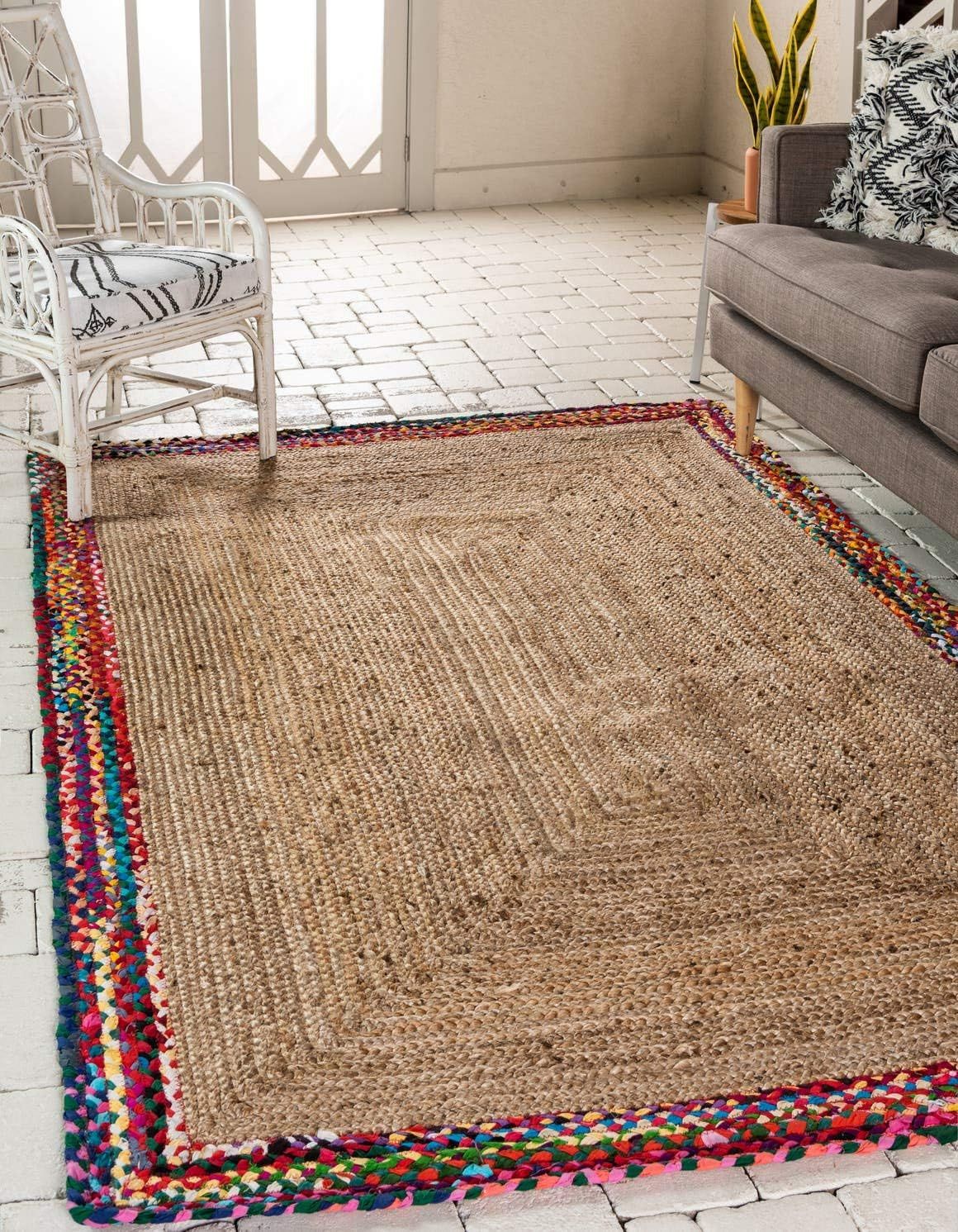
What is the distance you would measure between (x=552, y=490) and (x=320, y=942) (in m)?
1.56

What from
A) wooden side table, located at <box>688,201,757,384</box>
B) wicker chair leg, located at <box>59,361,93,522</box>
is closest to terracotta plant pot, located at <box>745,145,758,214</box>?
wooden side table, located at <box>688,201,757,384</box>

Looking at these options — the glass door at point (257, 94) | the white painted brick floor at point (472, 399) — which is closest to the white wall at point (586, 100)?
the white painted brick floor at point (472, 399)

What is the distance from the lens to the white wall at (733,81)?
197 inches

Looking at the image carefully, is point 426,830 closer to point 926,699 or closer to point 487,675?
point 487,675

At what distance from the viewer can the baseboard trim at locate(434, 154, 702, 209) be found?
580 cm

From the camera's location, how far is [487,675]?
7.74 ft

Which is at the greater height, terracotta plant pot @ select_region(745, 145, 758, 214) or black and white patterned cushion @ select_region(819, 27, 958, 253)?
black and white patterned cushion @ select_region(819, 27, 958, 253)

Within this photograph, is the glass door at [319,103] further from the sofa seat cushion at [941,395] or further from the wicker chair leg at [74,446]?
the sofa seat cushion at [941,395]

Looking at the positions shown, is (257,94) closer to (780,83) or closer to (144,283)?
(780,83)

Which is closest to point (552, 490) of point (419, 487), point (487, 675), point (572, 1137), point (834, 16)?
point (419, 487)

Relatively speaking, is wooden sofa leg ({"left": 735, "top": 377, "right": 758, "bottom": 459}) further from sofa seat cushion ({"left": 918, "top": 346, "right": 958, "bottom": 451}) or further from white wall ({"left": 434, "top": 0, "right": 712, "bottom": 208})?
white wall ({"left": 434, "top": 0, "right": 712, "bottom": 208})

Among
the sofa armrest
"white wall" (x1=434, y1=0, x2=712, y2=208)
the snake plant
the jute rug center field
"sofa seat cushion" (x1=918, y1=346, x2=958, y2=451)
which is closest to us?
the jute rug center field

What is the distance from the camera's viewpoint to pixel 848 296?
274 centimetres

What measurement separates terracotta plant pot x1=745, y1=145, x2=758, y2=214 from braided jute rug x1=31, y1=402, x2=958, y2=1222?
123cm
